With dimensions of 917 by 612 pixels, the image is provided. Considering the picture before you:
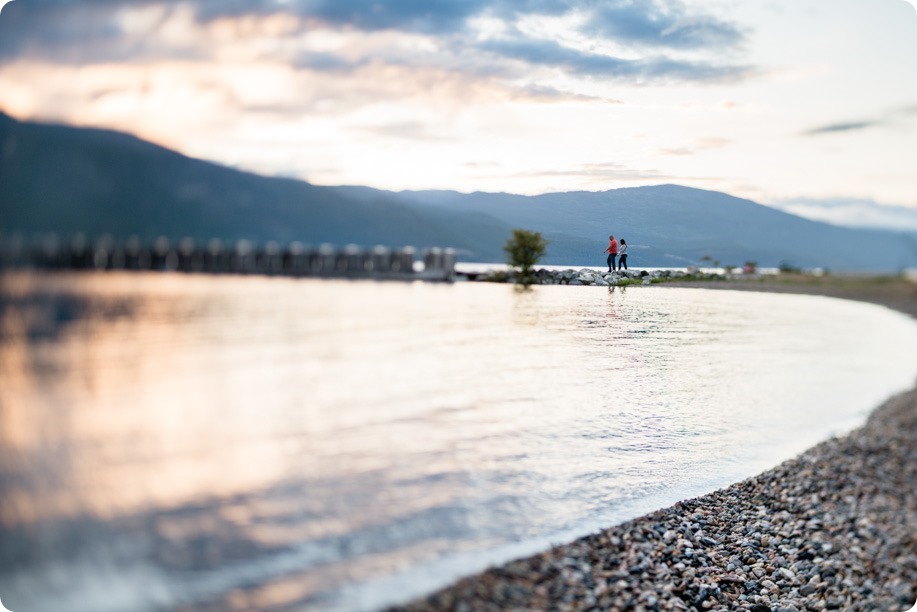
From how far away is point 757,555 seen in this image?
14.0 ft

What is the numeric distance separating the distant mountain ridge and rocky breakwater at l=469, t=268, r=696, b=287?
3.0 inches

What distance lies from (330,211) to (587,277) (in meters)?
1.49

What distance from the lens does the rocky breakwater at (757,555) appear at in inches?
118

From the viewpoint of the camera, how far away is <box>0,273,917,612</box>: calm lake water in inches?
79.5

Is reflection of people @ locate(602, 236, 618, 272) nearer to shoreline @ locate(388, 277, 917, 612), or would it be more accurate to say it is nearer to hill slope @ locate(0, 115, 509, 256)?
shoreline @ locate(388, 277, 917, 612)

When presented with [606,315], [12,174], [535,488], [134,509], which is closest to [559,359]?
[606,315]

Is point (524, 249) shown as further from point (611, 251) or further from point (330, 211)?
point (330, 211)

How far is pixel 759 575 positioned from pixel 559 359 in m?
1.75

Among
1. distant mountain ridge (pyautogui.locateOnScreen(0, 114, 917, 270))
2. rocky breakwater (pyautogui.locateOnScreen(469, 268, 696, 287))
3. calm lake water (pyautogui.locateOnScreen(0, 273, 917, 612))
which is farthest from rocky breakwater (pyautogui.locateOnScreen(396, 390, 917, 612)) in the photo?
distant mountain ridge (pyautogui.locateOnScreen(0, 114, 917, 270))

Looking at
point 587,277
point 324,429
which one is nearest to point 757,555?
point 587,277

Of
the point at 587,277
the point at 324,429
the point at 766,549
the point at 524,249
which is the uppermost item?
the point at 524,249

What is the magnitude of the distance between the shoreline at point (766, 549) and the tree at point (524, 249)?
0.99 metres

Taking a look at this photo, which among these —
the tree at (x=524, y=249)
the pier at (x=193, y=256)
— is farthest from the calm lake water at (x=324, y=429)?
the tree at (x=524, y=249)

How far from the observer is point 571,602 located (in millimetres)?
2963
